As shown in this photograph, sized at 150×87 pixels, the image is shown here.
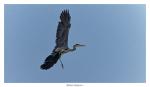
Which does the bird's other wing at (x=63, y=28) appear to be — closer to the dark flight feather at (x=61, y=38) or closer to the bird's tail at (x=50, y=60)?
the dark flight feather at (x=61, y=38)

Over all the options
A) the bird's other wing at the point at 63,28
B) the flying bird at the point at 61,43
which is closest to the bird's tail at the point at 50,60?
the flying bird at the point at 61,43

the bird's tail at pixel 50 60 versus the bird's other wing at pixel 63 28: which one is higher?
the bird's other wing at pixel 63 28

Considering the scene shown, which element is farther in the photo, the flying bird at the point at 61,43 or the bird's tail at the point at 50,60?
the bird's tail at the point at 50,60

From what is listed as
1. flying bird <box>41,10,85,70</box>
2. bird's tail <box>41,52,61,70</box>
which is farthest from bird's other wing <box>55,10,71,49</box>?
bird's tail <box>41,52,61,70</box>

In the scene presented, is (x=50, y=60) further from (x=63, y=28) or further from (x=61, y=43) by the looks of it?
(x=63, y=28)

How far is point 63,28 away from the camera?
9695 mm

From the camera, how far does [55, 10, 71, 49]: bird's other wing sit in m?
9.69

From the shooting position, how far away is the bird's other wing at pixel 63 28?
969 centimetres

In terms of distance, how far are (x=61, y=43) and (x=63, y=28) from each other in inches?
14.8

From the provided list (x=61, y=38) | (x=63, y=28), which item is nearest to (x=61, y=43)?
(x=61, y=38)

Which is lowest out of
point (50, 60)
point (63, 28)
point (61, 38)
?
point (50, 60)

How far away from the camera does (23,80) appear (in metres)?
10.1
